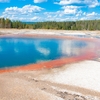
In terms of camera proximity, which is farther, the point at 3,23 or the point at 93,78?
the point at 3,23

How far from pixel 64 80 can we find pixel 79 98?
170 inches

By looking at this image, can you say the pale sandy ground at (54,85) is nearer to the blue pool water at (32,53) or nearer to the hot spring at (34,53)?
the hot spring at (34,53)

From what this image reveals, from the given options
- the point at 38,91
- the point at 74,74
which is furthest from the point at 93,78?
the point at 38,91

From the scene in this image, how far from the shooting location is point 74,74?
21.0 m

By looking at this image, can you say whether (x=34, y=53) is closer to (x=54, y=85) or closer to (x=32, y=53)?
(x=32, y=53)

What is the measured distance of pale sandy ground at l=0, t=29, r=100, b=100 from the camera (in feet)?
48.8

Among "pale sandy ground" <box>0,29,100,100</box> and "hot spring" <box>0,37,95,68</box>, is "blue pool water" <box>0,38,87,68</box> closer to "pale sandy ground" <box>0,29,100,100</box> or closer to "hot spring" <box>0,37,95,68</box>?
"hot spring" <box>0,37,95,68</box>

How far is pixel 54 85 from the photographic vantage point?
1759 centimetres

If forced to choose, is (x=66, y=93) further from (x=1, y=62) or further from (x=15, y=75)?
(x=1, y=62)

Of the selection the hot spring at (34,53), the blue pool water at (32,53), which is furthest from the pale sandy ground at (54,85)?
the blue pool water at (32,53)

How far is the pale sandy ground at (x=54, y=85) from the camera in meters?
14.9

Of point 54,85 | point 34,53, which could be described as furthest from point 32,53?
point 54,85

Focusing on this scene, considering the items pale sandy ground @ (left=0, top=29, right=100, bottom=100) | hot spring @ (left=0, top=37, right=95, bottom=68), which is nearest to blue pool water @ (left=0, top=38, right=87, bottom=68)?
hot spring @ (left=0, top=37, right=95, bottom=68)

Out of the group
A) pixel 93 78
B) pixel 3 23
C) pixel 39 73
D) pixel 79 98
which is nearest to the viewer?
pixel 79 98
